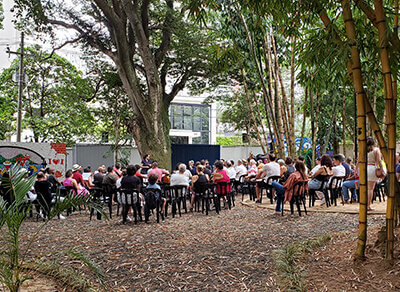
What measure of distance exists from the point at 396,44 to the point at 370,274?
2095 mm

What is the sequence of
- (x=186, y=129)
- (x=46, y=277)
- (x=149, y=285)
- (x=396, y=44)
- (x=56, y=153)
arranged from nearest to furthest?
(x=396, y=44) < (x=149, y=285) < (x=46, y=277) < (x=56, y=153) < (x=186, y=129)

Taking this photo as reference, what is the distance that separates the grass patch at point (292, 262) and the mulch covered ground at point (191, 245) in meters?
0.10

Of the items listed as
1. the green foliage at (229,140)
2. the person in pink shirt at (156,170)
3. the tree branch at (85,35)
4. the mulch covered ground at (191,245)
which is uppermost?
the tree branch at (85,35)

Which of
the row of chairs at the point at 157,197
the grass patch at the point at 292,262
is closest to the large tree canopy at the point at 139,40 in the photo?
the row of chairs at the point at 157,197

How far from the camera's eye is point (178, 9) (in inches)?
565

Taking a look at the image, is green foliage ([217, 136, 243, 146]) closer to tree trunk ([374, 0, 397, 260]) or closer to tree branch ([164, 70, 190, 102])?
tree branch ([164, 70, 190, 102])

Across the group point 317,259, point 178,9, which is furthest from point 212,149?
point 317,259

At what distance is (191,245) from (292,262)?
1.64 metres

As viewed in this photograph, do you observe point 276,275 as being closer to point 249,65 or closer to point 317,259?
point 317,259

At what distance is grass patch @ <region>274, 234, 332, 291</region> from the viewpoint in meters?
3.63

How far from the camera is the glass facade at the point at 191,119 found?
33219 mm

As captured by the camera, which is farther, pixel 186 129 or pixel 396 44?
pixel 186 129

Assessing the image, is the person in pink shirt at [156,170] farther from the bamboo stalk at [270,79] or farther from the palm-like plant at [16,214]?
the palm-like plant at [16,214]

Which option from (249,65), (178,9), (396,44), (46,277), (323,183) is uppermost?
(178,9)
